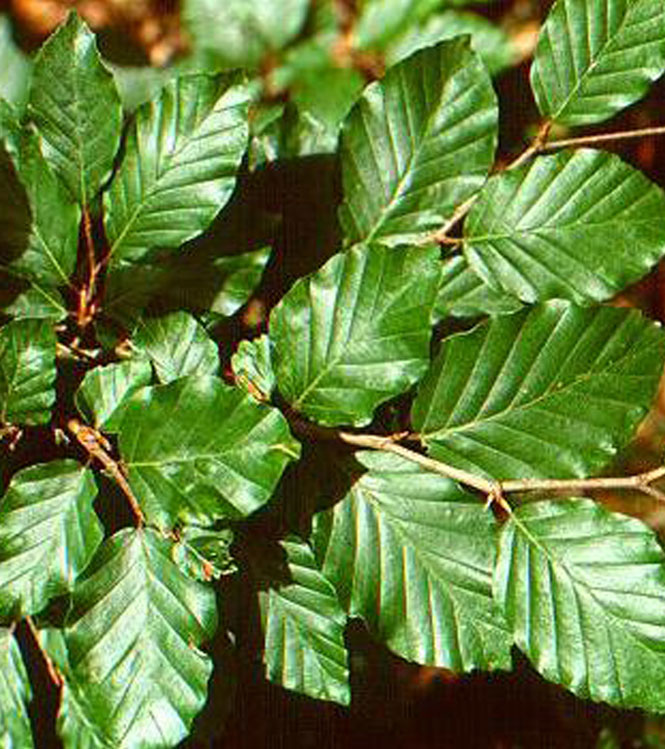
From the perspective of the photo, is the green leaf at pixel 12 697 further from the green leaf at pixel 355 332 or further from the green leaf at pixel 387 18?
the green leaf at pixel 387 18

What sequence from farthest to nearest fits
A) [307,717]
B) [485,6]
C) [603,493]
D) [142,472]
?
[485,6] < [603,493] < [307,717] < [142,472]

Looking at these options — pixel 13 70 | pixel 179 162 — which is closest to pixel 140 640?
pixel 179 162

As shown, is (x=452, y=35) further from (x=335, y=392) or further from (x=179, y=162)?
(x=335, y=392)

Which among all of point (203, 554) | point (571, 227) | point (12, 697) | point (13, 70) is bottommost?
point (12, 697)

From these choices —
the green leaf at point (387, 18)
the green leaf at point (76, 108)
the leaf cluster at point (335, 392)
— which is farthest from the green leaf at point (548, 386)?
the green leaf at point (387, 18)

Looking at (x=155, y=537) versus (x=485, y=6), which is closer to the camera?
(x=155, y=537)

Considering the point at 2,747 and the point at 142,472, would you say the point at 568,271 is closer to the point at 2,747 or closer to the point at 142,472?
the point at 142,472

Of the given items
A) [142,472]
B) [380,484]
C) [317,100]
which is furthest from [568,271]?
[317,100]
